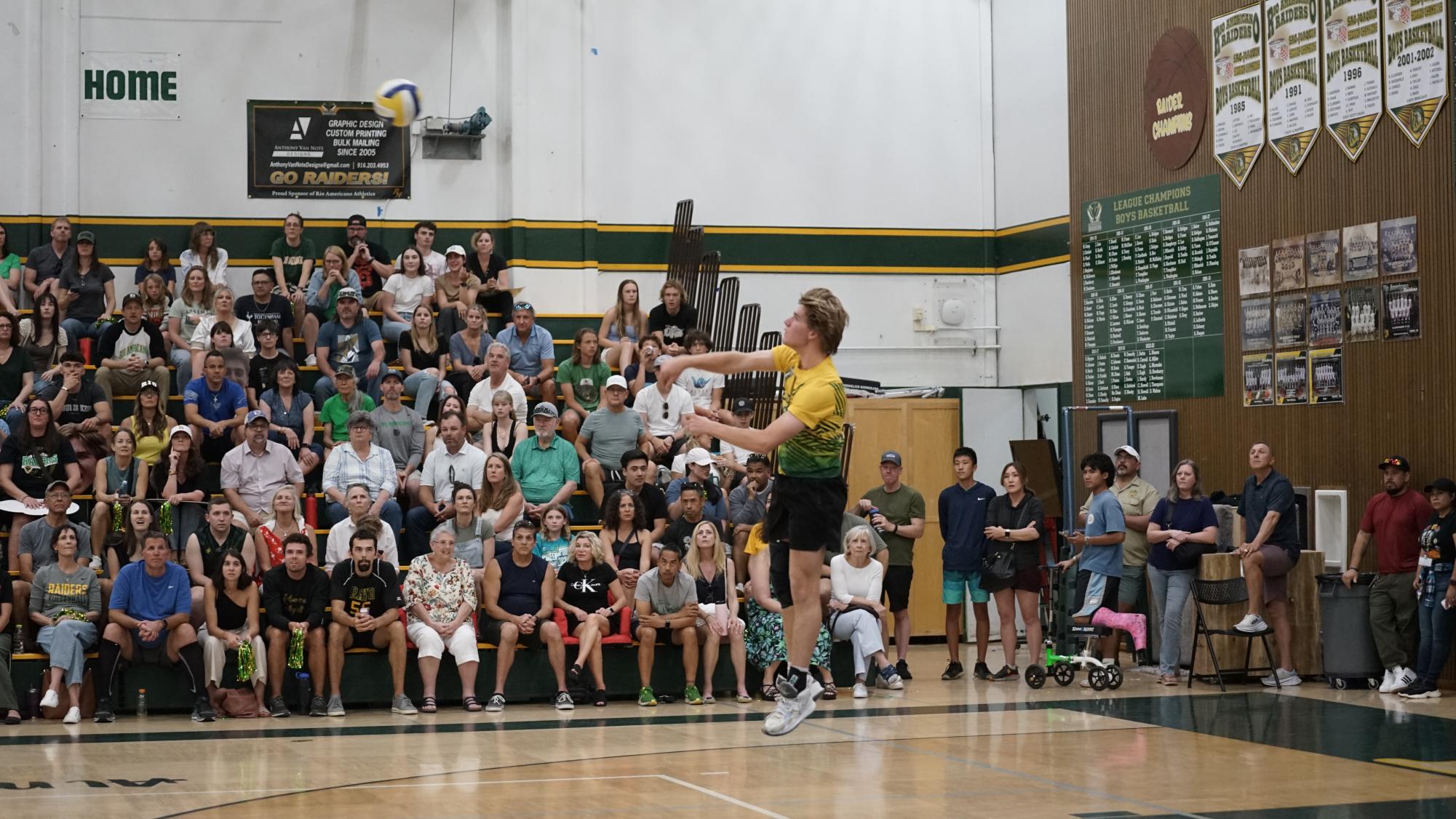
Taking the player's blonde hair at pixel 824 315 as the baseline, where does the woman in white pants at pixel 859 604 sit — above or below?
below

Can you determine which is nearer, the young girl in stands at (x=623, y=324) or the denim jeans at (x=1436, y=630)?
the denim jeans at (x=1436, y=630)

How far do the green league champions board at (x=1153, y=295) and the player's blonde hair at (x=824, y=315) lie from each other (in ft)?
24.5

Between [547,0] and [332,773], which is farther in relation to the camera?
[547,0]

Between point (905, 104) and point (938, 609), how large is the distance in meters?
5.41

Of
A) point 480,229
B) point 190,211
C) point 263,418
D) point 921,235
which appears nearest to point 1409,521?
point 921,235

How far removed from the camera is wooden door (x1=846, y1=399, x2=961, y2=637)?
1616 centimetres

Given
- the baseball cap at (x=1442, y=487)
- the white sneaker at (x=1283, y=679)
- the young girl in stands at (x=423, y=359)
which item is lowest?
the white sneaker at (x=1283, y=679)

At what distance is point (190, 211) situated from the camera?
634 inches

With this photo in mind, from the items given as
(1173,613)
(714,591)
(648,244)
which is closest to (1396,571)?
(1173,613)

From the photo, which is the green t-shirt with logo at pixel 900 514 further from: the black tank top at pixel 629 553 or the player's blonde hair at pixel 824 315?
the player's blonde hair at pixel 824 315

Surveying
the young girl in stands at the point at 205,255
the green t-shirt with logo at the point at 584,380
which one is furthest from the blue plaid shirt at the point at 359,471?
the young girl in stands at the point at 205,255

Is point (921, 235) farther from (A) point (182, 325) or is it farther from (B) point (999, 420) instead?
(A) point (182, 325)

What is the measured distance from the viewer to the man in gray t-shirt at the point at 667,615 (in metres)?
11.5

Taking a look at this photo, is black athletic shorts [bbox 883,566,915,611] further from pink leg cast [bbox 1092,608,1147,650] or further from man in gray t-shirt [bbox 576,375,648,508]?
man in gray t-shirt [bbox 576,375,648,508]
